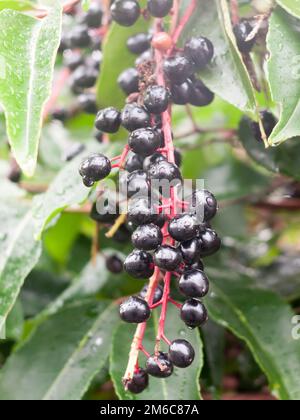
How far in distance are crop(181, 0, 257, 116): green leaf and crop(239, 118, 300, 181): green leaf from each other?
23cm

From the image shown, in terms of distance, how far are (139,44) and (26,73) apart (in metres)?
0.35

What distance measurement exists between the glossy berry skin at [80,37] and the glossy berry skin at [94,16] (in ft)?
0.12

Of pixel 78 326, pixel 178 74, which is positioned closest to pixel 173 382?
pixel 78 326

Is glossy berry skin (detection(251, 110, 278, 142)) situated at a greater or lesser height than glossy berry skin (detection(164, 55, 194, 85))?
lesser

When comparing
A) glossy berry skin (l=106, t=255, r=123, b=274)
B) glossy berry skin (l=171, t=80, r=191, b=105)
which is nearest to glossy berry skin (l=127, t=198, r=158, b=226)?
glossy berry skin (l=171, t=80, r=191, b=105)

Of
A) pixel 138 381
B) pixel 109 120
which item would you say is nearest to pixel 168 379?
pixel 138 381

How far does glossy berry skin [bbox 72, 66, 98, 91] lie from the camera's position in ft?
4.52

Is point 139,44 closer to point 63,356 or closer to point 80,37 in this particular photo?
point 80,37

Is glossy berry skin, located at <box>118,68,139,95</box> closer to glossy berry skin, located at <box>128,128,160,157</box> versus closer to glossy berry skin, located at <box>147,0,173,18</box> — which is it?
glossy berry skin, located at <box>147,0,173,18</box>

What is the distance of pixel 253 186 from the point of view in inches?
64.7

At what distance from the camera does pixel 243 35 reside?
93cm

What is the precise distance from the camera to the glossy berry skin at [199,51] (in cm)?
91

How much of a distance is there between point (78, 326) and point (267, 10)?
0.76 meters

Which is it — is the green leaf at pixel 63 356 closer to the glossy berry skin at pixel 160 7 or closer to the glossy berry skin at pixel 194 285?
the glossy berry skin at pixel 194 285
